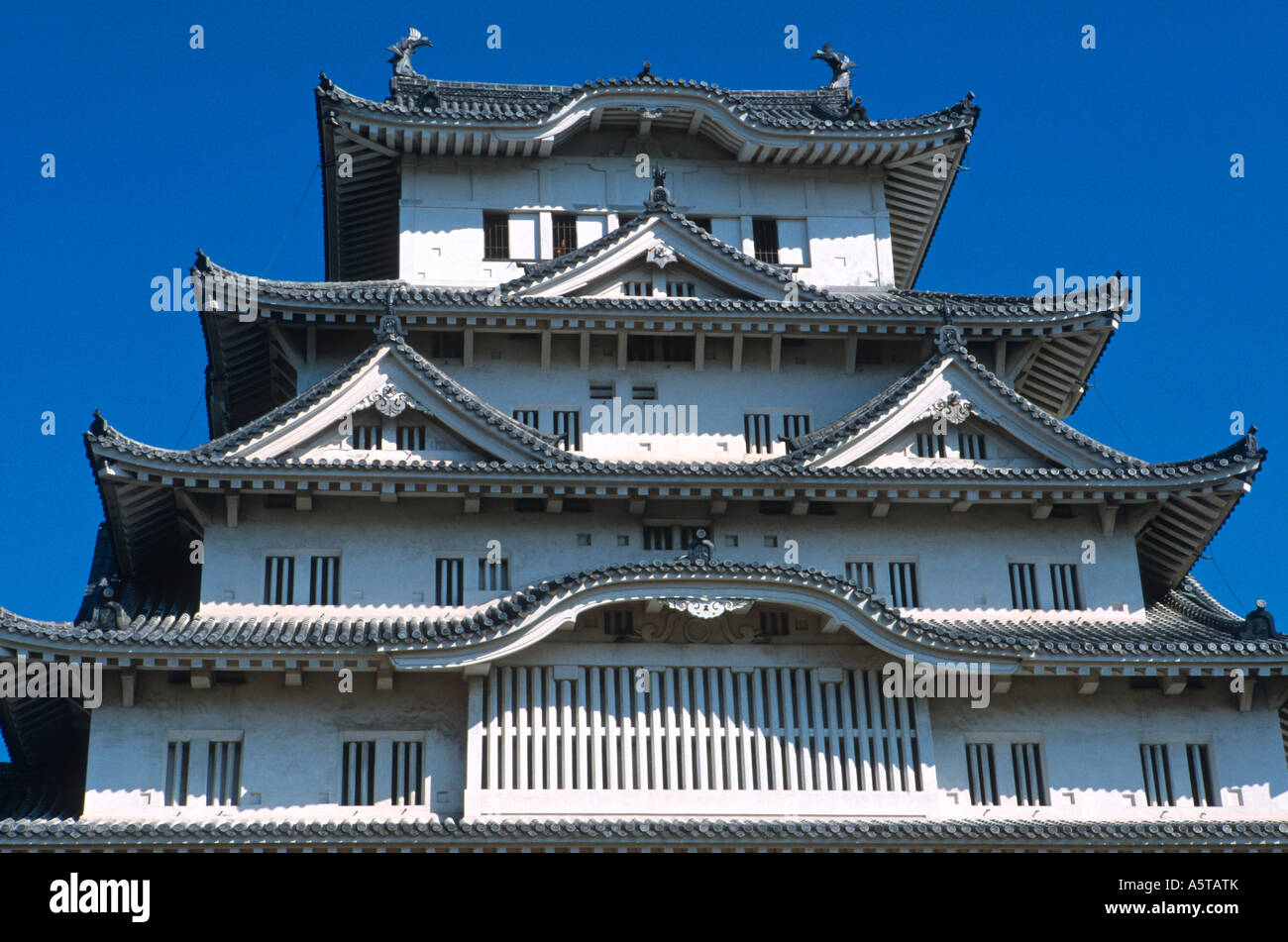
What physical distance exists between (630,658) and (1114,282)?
11.6 m

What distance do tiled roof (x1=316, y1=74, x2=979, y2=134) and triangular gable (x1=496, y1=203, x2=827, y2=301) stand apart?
3.01 meters

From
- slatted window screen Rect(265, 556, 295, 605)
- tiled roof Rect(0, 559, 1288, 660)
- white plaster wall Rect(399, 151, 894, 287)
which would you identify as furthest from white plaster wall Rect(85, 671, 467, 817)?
white plaster wall Rect(399, 151, 894, 287)

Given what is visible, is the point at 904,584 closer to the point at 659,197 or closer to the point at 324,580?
the point at 659,197

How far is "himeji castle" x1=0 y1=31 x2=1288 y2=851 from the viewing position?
2684cm

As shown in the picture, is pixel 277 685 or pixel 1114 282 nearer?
pixel 277 685

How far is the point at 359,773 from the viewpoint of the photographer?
2720 cm

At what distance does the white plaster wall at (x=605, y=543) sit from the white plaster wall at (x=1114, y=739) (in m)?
2.04

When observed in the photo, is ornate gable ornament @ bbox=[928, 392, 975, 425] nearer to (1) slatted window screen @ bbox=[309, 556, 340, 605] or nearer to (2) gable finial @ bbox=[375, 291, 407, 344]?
(2) gable finial @ bbox=[375, 291, 407, 344]

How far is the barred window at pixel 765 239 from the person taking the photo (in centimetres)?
3519

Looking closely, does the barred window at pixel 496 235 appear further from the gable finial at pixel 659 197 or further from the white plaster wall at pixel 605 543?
the white plaster wall at pixel 605 543

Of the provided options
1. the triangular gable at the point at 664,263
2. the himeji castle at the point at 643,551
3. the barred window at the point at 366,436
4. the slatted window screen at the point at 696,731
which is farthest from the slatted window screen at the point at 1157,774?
the barred window at the point at 366,436

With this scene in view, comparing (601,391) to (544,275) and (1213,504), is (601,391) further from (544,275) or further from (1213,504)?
(1213,504)
